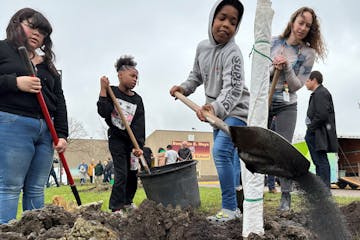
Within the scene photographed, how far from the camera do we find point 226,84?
304 cm

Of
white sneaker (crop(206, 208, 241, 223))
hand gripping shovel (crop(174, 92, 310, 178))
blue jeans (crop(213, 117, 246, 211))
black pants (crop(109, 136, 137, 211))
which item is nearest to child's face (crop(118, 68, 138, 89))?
black pants (crop(109, 136, 137, 211))

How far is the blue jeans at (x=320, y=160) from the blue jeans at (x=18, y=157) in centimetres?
363

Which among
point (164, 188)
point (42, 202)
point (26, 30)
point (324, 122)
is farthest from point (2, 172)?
point (324, 122)

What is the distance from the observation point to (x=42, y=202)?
10.2 ft

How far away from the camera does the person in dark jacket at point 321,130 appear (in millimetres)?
5270

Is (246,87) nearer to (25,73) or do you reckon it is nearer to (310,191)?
(310,191)

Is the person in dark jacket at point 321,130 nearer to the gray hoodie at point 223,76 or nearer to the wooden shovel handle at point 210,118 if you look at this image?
the gray hoodie at point 223,76

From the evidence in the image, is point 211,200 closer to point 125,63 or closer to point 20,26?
point 125,63

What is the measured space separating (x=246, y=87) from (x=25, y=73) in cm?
178

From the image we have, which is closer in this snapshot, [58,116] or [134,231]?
[134,231]

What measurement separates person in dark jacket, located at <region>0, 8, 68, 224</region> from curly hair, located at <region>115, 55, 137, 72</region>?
143cm

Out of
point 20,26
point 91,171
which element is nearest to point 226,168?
point 20,26

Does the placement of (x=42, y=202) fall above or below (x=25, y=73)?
below

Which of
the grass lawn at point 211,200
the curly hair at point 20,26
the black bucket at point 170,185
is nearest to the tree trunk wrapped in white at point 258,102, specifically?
the grass lawn at point 211,200
